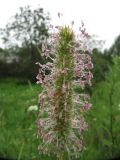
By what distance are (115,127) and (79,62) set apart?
2510 mm

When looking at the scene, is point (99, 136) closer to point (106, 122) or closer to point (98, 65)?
point (106, 122)

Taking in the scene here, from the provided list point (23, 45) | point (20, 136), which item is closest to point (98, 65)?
point (20, 136)

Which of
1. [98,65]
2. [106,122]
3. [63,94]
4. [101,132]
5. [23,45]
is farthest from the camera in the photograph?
[23,45]

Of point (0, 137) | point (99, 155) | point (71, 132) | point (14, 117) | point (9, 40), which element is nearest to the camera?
point (71, 132)

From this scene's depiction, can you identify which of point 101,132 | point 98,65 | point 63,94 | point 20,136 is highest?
point 98,65

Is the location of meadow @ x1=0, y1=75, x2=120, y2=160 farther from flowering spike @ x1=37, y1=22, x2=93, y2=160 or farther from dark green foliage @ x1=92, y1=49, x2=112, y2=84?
dark green foliage @ x1=92, y1=49, x2=112, y2=84

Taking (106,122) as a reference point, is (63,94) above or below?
above

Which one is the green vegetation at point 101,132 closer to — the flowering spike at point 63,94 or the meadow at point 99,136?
the meadow at point 99,136

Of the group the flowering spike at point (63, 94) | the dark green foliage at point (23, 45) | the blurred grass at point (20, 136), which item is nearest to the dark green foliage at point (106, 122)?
the blurred grass at point (20, 136)

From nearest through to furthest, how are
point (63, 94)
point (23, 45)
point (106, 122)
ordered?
point (63, 94) < point (106, 122) < point (23, 45)

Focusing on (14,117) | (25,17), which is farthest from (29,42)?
(14,117)

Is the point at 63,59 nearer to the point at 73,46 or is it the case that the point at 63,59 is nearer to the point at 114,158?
the point at 73,46

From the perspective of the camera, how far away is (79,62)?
3.62 metres

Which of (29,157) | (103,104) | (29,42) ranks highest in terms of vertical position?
(29,42)
